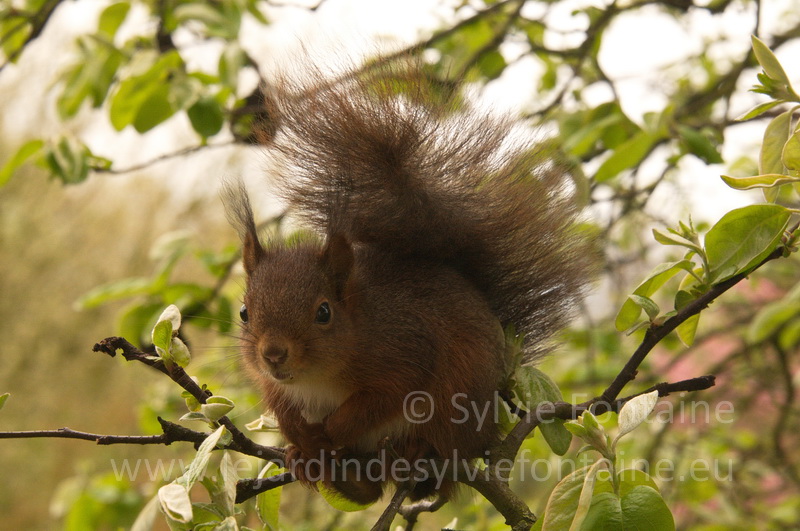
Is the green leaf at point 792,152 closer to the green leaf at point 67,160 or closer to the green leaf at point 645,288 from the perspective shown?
the green leaf at point 645,288

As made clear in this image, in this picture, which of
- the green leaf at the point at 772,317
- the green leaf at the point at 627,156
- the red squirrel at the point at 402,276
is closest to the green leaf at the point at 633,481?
the red squirrel at the point at 402,276

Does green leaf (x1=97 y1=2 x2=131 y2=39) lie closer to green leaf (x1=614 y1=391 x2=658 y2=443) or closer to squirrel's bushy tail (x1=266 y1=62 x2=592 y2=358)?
squirrel's bushy tail (x1=266 y1=62 x2=592 y2=358)

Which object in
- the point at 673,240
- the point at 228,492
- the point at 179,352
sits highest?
the point at 673,240

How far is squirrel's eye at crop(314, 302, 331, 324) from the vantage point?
1223mm

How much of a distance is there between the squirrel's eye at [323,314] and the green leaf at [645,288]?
0.49 meters

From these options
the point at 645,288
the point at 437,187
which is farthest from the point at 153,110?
the point at 645,288

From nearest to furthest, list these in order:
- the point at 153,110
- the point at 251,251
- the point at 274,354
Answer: the point at 274,354 → the point at 251,251 → the point at 153,110

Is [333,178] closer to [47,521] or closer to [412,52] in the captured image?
[412,52]

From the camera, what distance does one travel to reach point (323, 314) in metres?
1.23

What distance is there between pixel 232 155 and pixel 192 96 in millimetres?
3195

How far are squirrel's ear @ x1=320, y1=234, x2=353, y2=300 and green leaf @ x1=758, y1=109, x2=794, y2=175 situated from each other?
655mm

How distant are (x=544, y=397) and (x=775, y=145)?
1.49 ft

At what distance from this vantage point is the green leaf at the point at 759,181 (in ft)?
2.69

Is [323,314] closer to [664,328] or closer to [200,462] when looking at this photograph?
[200,462]
